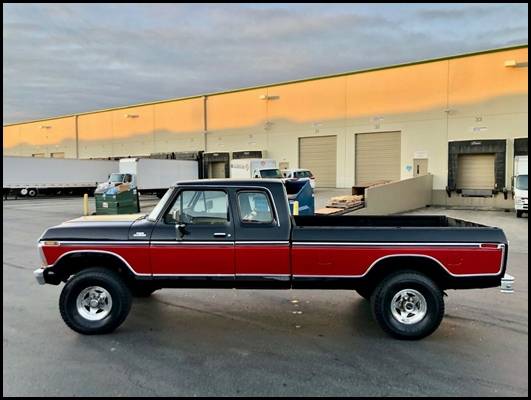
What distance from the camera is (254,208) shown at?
17.5ft

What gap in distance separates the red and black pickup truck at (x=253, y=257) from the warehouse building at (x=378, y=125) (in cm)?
2306

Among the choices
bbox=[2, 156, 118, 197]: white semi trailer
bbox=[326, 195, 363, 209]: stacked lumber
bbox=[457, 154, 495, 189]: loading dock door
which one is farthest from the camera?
bbox=[2, 156, 118, 197]: white semi trailer

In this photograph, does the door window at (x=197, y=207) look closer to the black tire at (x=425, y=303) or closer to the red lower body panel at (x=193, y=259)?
the red lower body panel at (x=193, y=259)

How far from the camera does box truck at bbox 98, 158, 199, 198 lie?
32.1 meters

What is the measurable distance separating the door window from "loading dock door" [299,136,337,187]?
28707 mm

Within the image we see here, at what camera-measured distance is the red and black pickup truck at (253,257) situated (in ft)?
16.2

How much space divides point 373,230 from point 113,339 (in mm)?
3255

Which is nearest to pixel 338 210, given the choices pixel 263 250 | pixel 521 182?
pixel 521 182

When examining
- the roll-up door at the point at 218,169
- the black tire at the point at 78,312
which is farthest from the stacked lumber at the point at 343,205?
the roll-up door at the point at 218,169

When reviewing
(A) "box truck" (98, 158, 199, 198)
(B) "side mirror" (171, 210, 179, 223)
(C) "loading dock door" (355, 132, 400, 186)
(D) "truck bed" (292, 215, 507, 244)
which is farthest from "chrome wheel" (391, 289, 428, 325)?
(A) "box truck" (98, 158, 199, 198)

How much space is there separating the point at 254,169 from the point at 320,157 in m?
6.55

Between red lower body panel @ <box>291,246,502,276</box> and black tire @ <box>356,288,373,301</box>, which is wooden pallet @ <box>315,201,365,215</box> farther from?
red lower body panel @ <box>291,246,502,276</box>

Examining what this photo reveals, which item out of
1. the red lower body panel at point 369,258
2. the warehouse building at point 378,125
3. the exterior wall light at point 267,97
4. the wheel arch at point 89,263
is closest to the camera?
the red lower body panel at point 369,258

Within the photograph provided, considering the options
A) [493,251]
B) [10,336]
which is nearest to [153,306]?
[10,336]
